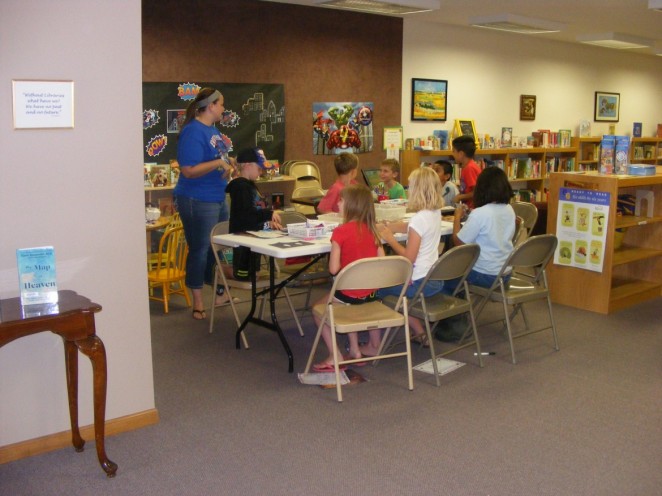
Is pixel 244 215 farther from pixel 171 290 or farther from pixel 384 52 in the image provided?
pixel 384 52

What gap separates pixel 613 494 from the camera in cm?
300

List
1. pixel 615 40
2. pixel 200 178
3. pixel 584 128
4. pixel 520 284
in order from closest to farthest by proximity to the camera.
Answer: pixel 520 284, pixel 200 178, pixel 615 40, pixel 584 128

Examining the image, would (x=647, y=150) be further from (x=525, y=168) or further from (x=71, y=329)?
(x=71, y=329)

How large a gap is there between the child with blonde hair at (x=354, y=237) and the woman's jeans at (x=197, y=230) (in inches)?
61.0

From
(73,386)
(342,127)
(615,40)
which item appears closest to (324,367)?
(73,386)

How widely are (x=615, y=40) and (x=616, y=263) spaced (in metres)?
5.73

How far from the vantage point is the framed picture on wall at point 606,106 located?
1241 cm

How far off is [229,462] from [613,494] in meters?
1.64

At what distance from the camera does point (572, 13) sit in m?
8.56

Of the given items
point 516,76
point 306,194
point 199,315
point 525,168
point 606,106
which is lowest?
point 199,315

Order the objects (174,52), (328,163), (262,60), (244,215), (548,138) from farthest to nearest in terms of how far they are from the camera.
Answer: (548,138)
(328,163)
(262,60)
(174,52)
(244,215)

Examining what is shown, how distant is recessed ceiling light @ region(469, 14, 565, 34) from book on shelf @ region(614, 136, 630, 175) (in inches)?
125

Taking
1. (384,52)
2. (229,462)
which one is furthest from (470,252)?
(384,52)

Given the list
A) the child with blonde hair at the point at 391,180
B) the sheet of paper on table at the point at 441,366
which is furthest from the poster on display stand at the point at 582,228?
the sheet of paper on table at the point at 441,366
